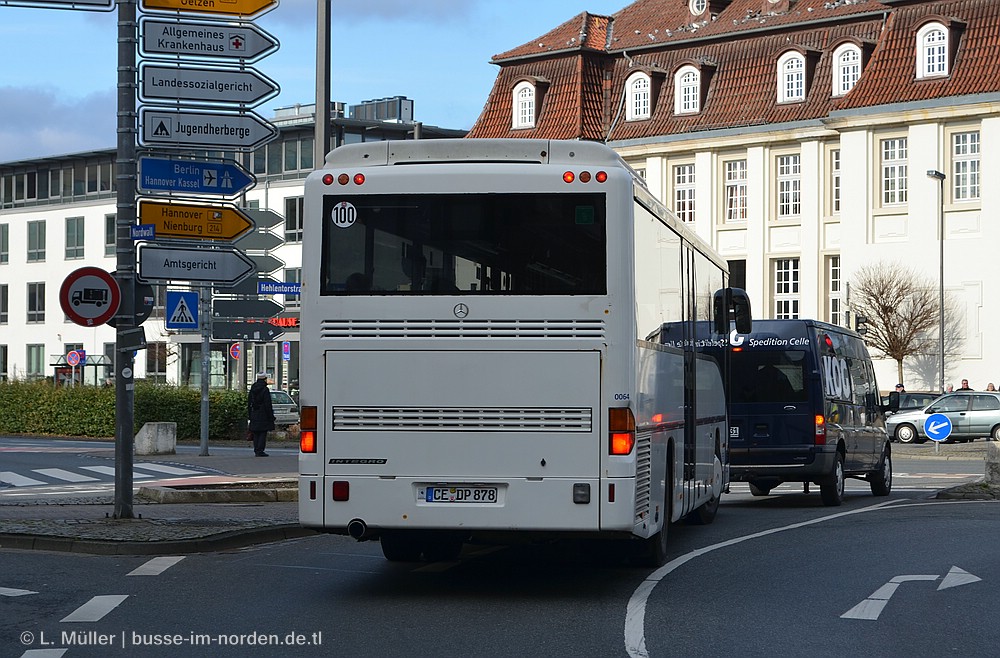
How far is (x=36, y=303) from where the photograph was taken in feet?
302

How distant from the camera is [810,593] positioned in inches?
480

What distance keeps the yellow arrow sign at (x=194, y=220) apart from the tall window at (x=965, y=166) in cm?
4330

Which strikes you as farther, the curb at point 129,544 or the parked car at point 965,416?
the parked car at point 965,416

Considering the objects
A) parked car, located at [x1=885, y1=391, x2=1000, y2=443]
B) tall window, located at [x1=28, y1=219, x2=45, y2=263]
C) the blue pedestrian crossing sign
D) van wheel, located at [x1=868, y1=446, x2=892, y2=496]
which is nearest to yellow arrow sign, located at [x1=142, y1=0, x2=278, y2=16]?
the blue pedestrian crossing sign

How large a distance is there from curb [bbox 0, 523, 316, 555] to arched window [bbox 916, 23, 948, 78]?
4488 cm

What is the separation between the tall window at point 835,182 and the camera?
6000 cm

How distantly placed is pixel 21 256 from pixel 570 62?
41.6 metres

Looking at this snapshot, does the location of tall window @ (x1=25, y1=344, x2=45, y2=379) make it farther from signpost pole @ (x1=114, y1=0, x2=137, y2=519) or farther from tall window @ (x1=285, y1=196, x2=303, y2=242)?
signpost pole @ (x1=114, y1=0, x2=137, y2=519)

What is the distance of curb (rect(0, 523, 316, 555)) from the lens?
14531mm

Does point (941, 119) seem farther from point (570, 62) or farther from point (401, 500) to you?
point (401, 500)

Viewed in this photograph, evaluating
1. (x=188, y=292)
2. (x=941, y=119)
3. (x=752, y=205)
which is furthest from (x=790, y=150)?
(x=188, y=292)

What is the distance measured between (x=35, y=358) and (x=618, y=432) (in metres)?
85.0

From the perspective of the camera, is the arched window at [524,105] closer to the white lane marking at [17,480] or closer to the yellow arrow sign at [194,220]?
the white lane marking at [17,480]

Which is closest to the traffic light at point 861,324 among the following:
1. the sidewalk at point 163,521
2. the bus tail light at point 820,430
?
the sidewalk at point 163,521
